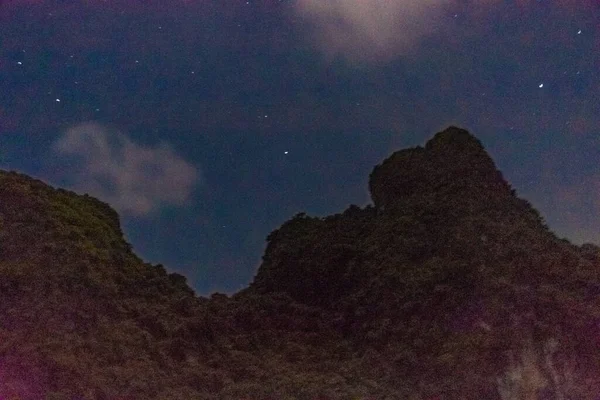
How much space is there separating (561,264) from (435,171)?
4041mm

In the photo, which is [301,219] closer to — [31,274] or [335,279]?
[335,279]

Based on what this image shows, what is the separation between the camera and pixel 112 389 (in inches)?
368

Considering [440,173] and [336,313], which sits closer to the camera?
[336,313]

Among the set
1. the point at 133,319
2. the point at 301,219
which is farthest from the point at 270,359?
the point at 301,219

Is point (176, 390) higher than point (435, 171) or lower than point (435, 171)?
lower

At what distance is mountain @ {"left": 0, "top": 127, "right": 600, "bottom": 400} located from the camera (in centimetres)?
995

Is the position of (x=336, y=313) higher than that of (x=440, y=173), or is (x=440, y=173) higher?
(x=440, y=173)

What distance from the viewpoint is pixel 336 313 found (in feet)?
43.1

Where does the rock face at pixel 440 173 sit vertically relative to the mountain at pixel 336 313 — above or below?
above

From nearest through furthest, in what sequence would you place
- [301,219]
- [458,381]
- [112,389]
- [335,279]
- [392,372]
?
1. [112,389]
2. [458,381]
3. [392,372]
4. [335,279]
5. [301,219]

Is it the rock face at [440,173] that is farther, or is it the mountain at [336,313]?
the rock face at [440,173]

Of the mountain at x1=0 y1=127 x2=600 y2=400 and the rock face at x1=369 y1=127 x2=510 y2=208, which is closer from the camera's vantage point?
the mountain at x1=0 y1=127 x2=600 y2=400

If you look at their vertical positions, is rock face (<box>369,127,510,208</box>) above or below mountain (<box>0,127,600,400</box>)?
above

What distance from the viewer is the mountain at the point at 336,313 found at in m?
9.95
